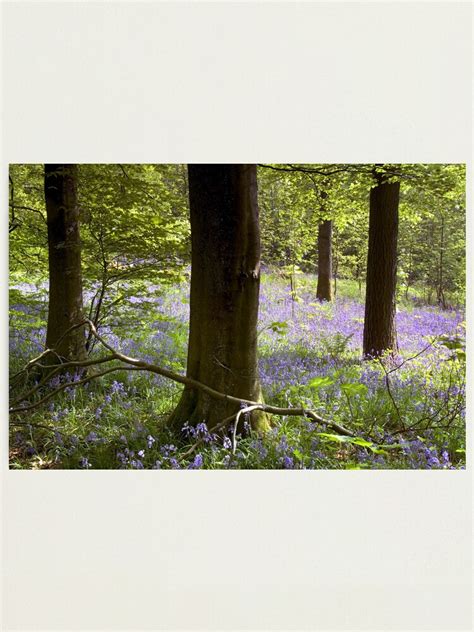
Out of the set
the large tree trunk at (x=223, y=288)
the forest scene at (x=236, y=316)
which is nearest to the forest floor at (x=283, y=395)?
the forest scene at (x=236, y=316)

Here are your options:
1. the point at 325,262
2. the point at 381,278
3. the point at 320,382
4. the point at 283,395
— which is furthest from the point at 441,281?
the point at 320,382

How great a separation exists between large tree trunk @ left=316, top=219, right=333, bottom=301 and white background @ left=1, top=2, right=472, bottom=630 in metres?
1.52

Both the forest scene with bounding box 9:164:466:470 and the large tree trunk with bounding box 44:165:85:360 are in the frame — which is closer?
the forest scene with bounding box 9:164:466:470

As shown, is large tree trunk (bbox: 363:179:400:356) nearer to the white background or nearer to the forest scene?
the forest scene

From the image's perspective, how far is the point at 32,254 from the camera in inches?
144

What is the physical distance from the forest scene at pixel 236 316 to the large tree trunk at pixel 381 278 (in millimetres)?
12

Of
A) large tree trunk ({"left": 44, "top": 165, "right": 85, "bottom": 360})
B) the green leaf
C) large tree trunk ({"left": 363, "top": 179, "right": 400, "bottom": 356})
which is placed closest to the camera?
the green leaf

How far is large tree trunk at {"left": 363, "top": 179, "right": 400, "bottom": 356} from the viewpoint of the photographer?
4000mm

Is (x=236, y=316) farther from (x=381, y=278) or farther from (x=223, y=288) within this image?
(x=381, y=278)

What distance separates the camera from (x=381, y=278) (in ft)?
13.4

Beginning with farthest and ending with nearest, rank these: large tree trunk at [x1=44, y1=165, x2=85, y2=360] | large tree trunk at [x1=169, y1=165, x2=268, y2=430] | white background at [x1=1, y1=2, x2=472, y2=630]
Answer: large tree trunk at [x1=44, y1=165, x2=85, y2=360], large tree trunk at [x1=169, y1=165, x2=268, y2=430], white background at [x1=1, y1=2, x2=472, y2=630]

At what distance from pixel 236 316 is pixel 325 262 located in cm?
205

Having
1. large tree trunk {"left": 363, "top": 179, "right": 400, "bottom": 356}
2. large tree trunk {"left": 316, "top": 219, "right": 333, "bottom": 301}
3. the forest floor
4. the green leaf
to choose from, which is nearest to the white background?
the forest floor
